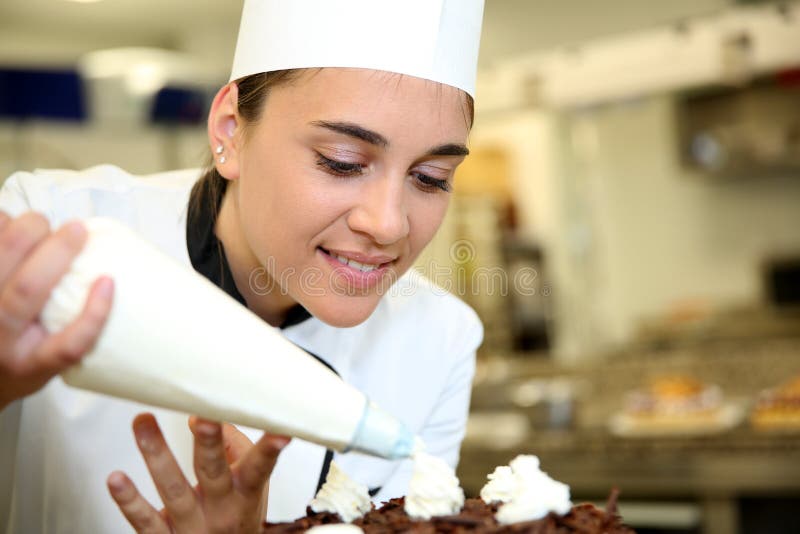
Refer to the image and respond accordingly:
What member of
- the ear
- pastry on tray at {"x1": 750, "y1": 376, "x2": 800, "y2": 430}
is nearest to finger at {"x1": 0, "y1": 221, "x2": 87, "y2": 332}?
the ear

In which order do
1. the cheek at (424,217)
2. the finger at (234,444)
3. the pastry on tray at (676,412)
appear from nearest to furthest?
1. the finger at (234,444)
2. the cheek at (424,217)
3. the pastry on tray at (676,412)

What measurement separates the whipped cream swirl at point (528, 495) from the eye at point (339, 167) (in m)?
0.41

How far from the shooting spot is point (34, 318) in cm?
76

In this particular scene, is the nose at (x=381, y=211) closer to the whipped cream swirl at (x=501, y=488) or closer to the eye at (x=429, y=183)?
the eye at (x=429, y=183)

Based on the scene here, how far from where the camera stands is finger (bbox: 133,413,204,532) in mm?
956

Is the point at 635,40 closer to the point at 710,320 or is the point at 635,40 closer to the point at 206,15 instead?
the point at 710,320

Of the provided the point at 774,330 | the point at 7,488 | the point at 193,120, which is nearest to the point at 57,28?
the point at 193,120

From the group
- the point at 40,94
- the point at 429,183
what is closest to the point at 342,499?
the point at 429,183

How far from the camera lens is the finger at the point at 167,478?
96 centimetres

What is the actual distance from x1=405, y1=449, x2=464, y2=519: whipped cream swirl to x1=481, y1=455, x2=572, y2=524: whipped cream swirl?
0.18 feet

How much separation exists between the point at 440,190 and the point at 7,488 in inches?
33.2

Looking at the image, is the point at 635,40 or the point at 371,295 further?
the point at 635,40

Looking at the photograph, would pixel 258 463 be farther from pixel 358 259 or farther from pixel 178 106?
pixel 178 106

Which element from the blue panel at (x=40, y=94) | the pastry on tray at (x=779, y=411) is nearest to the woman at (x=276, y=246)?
the pastry on tray at (x=779, y=411)
